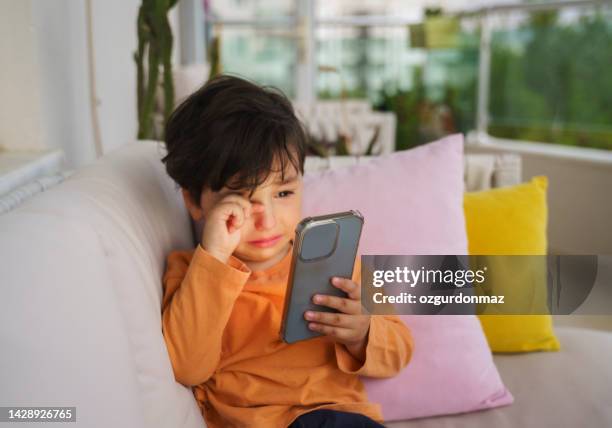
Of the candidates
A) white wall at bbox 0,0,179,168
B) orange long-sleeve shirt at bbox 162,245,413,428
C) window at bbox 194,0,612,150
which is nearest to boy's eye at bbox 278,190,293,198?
orange long-sleeve shirt at bbox 162,245,413,428

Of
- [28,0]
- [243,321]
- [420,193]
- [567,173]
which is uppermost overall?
[28,0]

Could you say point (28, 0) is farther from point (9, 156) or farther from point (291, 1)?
point (291, 1)

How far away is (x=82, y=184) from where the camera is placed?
0.92 metres

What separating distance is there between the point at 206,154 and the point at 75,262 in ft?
1.08

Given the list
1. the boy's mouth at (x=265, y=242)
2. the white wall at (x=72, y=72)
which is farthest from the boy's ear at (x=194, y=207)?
the white wall at (x=72, y=72)

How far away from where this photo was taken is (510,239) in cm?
129

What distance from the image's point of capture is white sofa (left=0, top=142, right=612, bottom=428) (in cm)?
60

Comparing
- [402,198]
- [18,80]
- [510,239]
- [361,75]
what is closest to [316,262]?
[402,198]

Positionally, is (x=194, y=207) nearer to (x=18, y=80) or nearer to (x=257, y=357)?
(x=257, y=357)

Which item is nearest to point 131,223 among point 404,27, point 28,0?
point 28,0

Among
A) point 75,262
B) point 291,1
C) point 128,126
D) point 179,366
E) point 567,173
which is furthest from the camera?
point 291,1

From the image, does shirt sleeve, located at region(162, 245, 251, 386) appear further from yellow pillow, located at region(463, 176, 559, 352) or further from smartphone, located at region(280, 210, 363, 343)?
yellow pillow, located at region(463, 176, 559, 352)

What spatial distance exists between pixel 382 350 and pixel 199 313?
0.28m

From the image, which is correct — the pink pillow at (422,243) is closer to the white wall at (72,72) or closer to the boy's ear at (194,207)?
the boy's ear at (194,207)
